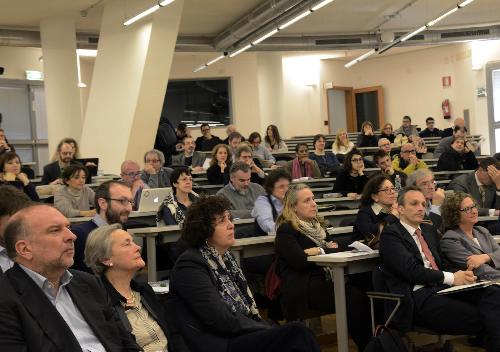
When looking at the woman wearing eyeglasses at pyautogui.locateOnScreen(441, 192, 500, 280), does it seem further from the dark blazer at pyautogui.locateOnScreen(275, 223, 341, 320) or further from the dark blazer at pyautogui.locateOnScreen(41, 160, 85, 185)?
the dark blazer at pyautogui.locateOnScreen(41, 160, 85, 185)

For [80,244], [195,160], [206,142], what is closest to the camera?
[80,244]

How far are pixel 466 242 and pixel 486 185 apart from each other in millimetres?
2870

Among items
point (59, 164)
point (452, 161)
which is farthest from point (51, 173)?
point (452, 161)

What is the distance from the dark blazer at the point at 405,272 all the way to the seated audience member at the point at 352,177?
4.06 m

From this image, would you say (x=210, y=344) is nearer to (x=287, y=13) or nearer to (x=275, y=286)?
(x=275, y=286)

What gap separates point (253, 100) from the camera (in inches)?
787

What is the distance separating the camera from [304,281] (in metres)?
4.95

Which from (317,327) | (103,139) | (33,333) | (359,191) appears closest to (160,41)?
(103,139)

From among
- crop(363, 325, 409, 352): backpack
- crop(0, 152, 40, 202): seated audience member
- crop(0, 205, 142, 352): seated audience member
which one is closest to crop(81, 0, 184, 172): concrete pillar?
crop(0, 152, 40, 202): seated audience member

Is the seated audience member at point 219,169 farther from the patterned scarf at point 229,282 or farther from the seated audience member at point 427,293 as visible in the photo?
the patterned scarf at point 229,282

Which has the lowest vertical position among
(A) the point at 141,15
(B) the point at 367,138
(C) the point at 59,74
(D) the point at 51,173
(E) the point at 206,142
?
(D) the point at 51,173

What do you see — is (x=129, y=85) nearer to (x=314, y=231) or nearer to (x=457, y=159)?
(x=457, y=159)

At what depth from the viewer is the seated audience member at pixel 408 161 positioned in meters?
10.3

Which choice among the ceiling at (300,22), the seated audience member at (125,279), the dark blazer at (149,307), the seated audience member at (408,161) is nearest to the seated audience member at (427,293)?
the dark blazer at (149,307)
